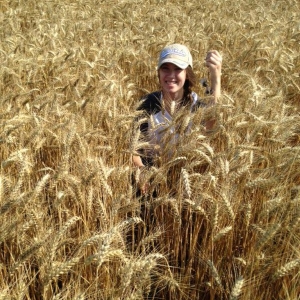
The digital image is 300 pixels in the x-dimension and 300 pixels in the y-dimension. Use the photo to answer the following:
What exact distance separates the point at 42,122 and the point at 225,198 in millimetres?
1246

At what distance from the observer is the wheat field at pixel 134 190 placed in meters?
1.23

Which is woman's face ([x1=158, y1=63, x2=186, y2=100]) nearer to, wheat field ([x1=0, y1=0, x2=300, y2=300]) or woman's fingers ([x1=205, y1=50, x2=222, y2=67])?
woman's fingers ([x1=205, y1=50, x2=222, y2=67])

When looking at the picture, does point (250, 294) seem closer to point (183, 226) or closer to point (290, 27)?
point (183, 226)

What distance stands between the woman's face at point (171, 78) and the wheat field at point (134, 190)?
36cm

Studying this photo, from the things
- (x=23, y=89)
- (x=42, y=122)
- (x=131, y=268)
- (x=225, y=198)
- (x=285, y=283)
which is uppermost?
(x=23, y=89)

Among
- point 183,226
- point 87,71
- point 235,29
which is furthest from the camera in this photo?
point 235,29

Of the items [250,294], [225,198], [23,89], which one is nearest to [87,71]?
[23,89]

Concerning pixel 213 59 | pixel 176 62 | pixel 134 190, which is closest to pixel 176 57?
pixel 176 62

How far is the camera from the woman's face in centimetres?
244

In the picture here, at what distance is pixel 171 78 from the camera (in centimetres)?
245

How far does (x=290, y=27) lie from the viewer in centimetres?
488

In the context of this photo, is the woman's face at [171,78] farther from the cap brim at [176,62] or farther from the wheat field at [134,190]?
the wheat field at [134,190]

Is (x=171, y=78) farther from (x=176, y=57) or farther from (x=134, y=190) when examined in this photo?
(x=134, y=190)

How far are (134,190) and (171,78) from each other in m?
1.12
